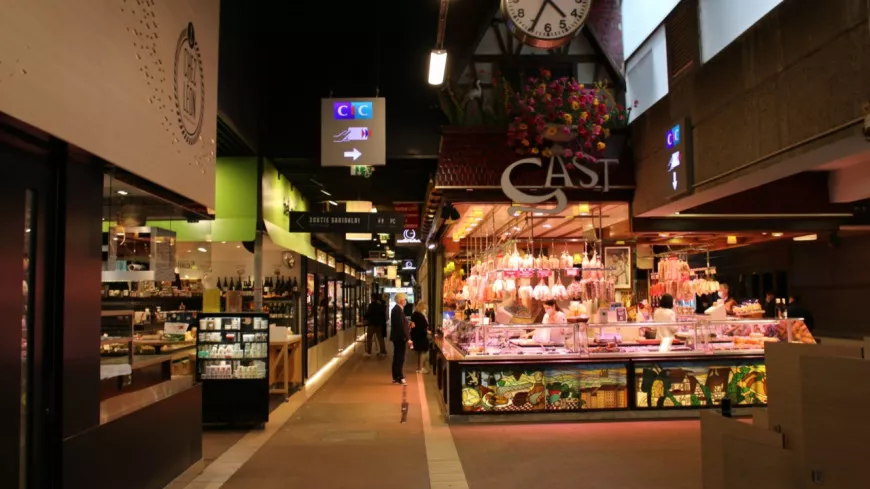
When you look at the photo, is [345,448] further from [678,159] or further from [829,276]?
[829,276]

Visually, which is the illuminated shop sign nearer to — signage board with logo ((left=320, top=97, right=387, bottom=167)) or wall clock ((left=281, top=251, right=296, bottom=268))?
signage board with logo ((left=320, top=97, right=387, bottom=167))

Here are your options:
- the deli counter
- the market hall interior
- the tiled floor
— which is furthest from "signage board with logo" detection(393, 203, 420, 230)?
the deli counter

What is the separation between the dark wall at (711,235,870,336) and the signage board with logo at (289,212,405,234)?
26.5 ft

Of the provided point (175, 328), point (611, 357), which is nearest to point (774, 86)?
point (611, 357)

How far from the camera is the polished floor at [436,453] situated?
5.59m

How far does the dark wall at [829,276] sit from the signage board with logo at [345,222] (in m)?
8.07

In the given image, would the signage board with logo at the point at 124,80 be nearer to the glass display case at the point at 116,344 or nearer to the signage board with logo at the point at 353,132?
the glass display case at the point at 116,344

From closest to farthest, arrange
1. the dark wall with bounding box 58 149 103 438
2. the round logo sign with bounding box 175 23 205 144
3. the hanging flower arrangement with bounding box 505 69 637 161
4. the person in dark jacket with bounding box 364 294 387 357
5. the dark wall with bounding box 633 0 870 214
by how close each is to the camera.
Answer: the dark wall with bounding box 58 149 103 438
the dark wall with bounding box 633 0 870 214
the round logo sign with bounding box 175 23 205 144
the hanging flower arrangement with bounding box 505 69 637 161
the person in dark jacket with bounding box 364 294 387 357

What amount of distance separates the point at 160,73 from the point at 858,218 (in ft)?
31.6

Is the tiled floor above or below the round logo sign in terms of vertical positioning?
below

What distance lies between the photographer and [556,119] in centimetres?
889

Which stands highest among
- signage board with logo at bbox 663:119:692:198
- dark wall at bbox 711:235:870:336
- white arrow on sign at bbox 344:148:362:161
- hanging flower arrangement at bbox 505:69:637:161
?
hanging flower arrangement at bbox 505:69:637:161

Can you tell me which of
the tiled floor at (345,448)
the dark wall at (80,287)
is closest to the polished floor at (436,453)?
the tiled floor at (345,448)

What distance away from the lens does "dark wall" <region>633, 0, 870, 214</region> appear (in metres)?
4.52
